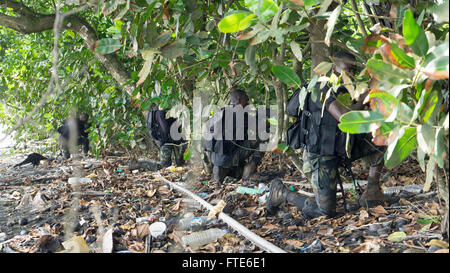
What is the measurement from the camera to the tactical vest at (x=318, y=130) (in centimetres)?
325

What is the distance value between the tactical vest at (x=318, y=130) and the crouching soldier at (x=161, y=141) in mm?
3135

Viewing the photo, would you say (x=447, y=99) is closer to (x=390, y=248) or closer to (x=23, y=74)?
(x=390, y=248)

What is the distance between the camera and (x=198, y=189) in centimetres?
489

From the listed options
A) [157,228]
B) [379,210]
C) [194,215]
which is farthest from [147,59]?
[379,210]

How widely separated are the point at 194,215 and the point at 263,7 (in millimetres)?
2164

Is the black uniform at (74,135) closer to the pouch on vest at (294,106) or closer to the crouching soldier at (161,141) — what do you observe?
the crouching soldier at (161,141)

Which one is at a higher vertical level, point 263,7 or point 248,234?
point 263,7

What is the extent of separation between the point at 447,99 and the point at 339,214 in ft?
5.79

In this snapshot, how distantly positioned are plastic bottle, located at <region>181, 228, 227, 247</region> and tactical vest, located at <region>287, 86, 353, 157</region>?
3.20 feet

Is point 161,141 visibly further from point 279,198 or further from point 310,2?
point 310,2

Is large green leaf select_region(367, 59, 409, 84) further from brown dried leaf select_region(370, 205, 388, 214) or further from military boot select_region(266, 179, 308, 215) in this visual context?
military boot select_region(266, 179, 308, 215)

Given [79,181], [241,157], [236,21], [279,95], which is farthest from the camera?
[79,181]

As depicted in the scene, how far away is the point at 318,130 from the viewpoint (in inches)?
129

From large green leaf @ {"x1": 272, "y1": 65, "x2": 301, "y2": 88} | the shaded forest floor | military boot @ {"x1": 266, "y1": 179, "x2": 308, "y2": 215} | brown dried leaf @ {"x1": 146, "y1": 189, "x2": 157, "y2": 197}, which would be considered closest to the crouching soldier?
the shaded forest floor
